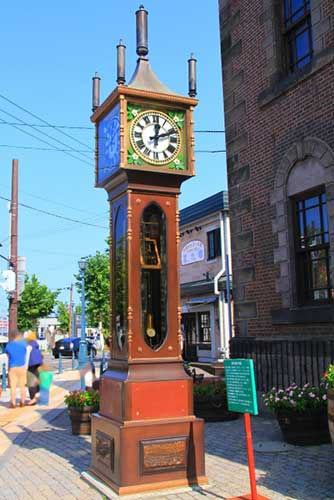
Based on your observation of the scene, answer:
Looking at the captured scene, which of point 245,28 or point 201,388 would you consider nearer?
point 201,388

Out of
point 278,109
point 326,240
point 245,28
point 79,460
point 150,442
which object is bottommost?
point 79,460

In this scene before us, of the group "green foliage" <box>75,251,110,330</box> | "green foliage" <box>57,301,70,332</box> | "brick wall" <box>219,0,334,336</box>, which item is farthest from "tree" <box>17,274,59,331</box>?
"brick wall" <box>219,0,334,336</box>

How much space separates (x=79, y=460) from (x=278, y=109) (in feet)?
22.9

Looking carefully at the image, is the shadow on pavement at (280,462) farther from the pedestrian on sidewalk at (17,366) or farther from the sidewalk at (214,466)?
the pedestrian on sidewalk at (17,366)

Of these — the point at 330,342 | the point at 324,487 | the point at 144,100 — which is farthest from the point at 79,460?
the point at 144,100

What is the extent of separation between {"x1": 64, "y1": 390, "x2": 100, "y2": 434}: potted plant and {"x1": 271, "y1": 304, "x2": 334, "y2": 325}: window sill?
11.5 feet

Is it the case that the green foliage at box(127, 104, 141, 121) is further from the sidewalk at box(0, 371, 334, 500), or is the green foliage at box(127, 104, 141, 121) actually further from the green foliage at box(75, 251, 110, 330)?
the green foliage at box(75, 251, 110, 330)

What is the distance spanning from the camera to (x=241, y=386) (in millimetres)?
5207

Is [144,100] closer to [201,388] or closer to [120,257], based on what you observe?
[120,257]

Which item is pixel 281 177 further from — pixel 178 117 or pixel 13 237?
pixel 13 237

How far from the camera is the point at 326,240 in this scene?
917 cm

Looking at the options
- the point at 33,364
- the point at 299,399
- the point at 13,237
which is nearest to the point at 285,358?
the point at 299,399

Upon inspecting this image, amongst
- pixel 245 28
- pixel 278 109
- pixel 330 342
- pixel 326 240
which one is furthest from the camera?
pixel 245 28

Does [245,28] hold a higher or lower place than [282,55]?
higher
